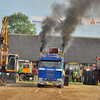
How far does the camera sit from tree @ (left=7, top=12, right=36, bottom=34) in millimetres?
82938

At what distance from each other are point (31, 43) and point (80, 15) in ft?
98.3

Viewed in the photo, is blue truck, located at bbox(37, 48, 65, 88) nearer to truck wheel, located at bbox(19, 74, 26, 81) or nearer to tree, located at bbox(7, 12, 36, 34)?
truck wheel, located at bbox(19, 74, 26, 81)

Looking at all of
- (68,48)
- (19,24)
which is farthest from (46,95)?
(19,24)

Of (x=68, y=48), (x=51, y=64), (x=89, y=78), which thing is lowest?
(x=89, y=78)

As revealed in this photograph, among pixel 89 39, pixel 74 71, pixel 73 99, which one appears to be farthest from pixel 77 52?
pixel 73 99

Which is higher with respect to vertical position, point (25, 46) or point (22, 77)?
point (25, 46)

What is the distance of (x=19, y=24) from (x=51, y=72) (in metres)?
63.2

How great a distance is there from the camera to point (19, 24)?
84750 mm

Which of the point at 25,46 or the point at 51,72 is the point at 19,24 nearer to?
the point at 25,46

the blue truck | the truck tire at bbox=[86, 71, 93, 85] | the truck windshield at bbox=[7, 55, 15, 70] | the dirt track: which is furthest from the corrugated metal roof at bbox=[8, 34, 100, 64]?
the dirt track

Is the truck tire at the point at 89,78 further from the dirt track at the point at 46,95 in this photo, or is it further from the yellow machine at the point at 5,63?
the yellow machine at the point at 5,63

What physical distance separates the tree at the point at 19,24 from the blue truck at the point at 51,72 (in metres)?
59.6

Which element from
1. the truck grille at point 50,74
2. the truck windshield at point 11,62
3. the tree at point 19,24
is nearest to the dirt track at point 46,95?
the truck grille at point 50,74

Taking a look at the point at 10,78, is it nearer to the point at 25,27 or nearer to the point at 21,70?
the point at 21,70
